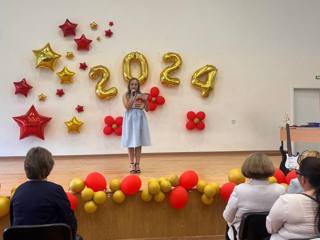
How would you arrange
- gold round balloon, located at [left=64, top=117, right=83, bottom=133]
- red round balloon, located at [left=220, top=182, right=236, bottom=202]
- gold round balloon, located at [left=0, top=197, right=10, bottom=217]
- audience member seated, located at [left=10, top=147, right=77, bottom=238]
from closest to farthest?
audience member seated, located at [left=10, top=147, right=77, bottom=238] → gold round balloon, located at [left=0, top=197, right=10, bottom=217] → red round balloon, located at [left=220, top=182, right=236, bottom=202] → gold round balloon, located at [left=64, top=117, right=83, bottom=133]

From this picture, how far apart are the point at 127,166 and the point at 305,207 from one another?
4222mm

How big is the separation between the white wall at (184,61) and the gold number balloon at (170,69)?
132 mm

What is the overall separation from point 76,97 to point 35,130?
99 centimetres

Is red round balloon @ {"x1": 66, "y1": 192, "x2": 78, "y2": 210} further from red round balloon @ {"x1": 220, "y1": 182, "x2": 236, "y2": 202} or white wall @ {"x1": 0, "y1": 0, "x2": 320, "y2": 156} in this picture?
white wall @ {"x1": 0, "y1": 0, "x2": 320, "y2": 156}

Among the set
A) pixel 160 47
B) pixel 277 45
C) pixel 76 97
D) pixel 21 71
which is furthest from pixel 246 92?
pixel 21 71

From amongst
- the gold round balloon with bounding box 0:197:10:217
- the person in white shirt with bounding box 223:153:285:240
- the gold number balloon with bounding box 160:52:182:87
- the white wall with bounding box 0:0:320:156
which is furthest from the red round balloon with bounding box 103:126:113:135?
the person in white shirt with bounding box 223:153:285:240

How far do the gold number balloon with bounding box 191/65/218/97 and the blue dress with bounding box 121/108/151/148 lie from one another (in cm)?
255

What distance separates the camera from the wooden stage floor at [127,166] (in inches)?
182

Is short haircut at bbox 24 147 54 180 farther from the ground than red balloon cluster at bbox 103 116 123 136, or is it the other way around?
red balloon cluster at bbox 103 116 123 136

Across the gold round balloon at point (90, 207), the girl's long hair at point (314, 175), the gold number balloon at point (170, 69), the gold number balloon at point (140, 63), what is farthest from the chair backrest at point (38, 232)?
the gold number balloon at point (170, 69)

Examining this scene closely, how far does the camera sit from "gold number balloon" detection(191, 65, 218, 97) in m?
7.16

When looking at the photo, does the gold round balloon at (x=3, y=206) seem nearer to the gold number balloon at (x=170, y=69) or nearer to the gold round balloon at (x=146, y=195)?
the gold round balloon at (x=146, y=195)

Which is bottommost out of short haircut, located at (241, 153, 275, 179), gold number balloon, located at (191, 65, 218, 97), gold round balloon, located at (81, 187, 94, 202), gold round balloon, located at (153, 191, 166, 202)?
gold round balloon, located at (153, 191, 166, 202)

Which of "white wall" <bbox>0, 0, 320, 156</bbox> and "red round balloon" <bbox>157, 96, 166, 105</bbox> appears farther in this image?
"red round balloon" <bbox>157, 96, 166, 105</bbox>
